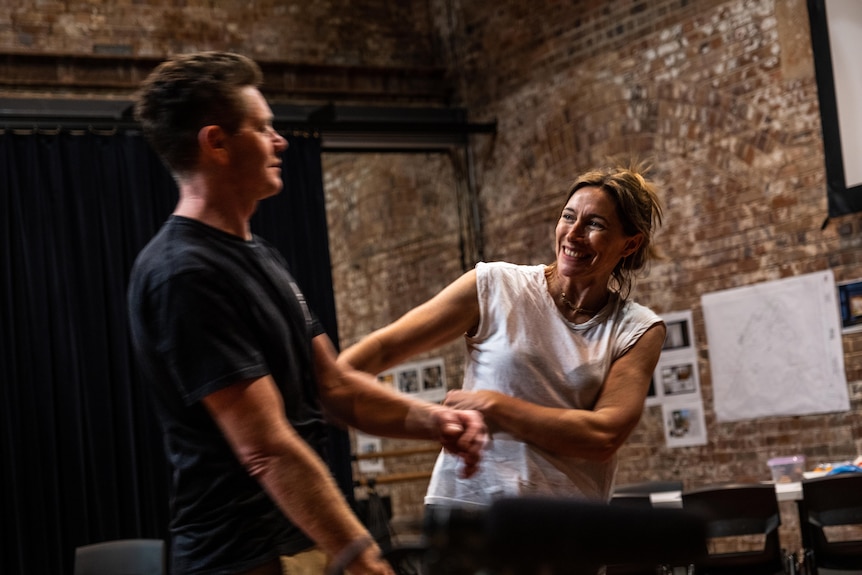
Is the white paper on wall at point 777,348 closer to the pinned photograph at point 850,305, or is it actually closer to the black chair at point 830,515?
the pinned photograph at point 850,305

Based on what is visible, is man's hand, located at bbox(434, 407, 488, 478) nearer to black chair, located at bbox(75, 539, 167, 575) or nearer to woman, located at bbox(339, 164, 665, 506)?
woman, located at bbox(339, 164, 665, 506)

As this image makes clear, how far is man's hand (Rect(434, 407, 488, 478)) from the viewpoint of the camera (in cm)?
206

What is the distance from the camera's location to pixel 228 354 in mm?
1766

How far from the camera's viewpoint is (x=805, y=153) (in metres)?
6.90

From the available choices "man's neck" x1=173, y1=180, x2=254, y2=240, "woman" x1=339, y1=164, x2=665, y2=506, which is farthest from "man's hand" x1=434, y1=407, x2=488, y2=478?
"man's neck" x1=173, y1=180, x2=254, y2=240

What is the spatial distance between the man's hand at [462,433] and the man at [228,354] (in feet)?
0.75

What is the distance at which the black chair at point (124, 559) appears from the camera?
18.7 feet

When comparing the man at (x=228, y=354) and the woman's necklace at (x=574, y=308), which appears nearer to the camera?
the man at (x=228, y=354)

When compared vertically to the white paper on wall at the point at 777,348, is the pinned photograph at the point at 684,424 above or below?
below

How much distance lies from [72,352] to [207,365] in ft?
21.2

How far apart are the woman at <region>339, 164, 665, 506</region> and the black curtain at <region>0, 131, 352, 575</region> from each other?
582 cm

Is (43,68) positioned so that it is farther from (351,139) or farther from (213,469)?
(213,469)

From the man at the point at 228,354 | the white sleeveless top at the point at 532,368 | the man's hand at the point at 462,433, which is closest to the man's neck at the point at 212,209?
the man at the point at 228,354

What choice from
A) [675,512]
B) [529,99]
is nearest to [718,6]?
[529,99]
